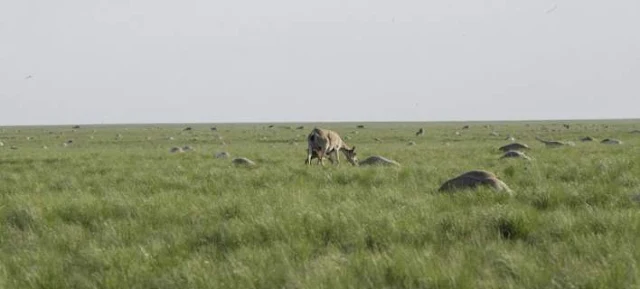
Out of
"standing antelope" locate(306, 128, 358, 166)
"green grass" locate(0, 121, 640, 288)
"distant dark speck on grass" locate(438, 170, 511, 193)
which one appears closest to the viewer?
"green grass" locate(0, 121, 640, 288)

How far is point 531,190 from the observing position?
9773 mm

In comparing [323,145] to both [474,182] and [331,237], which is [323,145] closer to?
[474,182]

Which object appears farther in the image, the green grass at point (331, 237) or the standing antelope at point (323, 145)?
the standing antelope at point (323, 145)

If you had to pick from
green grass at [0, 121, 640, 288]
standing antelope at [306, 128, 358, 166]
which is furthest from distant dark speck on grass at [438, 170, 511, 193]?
standing antelope at [306, 128, 358, 166]

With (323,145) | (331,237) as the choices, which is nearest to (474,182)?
(331,237)

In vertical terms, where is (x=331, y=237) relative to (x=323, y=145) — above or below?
below

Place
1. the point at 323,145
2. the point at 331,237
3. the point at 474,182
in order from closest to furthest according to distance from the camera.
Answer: the point at 331,237, the point at 474,182, the point at 323,145

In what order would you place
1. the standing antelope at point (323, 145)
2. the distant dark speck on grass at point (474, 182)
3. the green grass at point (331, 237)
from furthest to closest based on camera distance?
the standing antelope at point (323, 145)
the distant dark speck on grass at point (474, 182)
the green grass at point (331, 237)

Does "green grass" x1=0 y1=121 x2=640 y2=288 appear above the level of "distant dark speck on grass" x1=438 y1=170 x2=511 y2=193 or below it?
below

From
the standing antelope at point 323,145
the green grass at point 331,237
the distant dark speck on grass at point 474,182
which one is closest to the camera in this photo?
the green grass at point 331,237

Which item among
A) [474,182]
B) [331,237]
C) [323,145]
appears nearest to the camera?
[331,237]

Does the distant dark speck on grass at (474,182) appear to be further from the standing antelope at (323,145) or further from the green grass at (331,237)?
the standing antelope at (323,145)

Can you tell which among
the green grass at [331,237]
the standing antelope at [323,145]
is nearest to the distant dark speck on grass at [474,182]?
the green grass at [331,237]

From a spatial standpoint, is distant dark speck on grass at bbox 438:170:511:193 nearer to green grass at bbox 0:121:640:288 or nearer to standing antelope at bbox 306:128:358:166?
green grass at bbox 0:121:640:288
